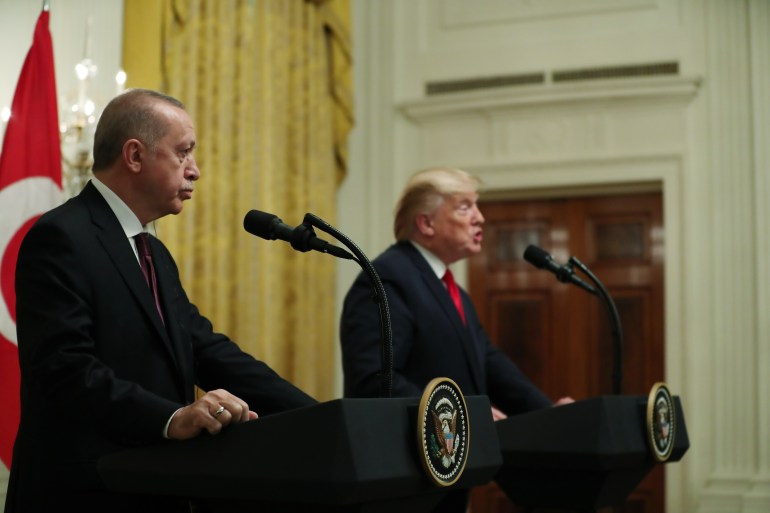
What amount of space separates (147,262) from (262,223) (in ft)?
0.95

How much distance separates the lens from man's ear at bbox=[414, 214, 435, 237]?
3602 millimetres

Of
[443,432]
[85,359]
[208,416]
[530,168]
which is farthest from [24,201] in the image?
[530,168]

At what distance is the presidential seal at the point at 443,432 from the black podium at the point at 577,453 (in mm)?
1000

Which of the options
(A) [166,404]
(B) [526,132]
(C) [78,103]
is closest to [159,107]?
(A) [166,404]

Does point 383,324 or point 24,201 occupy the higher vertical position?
point 24,201

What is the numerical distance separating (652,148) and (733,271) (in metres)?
→ 0.87

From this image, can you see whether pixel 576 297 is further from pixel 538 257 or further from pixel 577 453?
pixel 577 453

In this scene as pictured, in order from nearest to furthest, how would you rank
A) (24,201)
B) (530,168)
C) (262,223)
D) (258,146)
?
(262,223), (24,201), (258,146), (530,168)

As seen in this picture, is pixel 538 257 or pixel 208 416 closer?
pixel 208 416

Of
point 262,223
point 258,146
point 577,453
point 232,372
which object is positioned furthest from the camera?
point 258,146

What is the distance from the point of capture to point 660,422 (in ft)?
10.2

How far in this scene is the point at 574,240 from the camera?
21.3 ft

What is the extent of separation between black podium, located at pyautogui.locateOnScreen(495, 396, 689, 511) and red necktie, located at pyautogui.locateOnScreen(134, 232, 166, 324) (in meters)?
1.26

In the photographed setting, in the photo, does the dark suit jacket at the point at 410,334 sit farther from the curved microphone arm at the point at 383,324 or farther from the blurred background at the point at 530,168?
the blurred background at the point at 530,168
